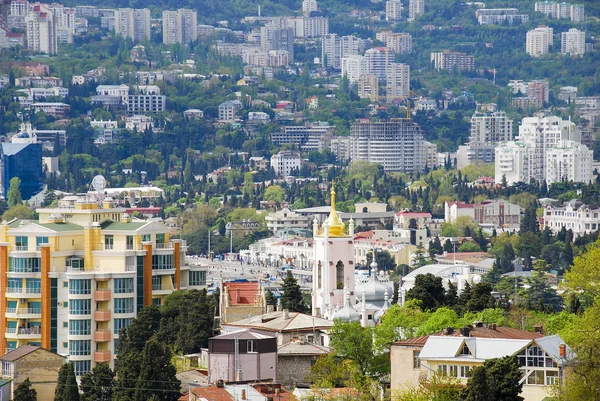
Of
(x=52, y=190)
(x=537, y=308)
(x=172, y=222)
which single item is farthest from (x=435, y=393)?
(x=52, y=190)

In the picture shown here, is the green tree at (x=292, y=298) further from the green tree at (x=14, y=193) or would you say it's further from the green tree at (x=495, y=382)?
the green tree at (x=14, y=193)

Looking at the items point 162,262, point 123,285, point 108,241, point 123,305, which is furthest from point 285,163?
point 123,305

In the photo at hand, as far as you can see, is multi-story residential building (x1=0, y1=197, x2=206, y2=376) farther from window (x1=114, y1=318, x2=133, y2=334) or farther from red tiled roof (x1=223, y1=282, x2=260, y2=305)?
red tiled roof (x1=223, y1=282, x2=260, y2=305)

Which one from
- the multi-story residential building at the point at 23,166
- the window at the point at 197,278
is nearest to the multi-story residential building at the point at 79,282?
the window at the point at 197,278

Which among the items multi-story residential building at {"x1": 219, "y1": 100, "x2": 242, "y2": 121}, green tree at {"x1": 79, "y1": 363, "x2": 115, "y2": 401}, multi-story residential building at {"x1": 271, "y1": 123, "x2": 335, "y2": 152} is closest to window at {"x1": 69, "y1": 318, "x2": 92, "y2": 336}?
green tree at {"x1": 79, "y1": 363, "x2": 115, "y2": 401}

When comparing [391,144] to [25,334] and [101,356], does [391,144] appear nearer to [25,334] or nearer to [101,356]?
[25,334]

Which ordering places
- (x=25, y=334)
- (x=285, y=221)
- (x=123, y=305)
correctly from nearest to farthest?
(x=25, y=334)
(x=123, y=305)
(x=285, y=221)
